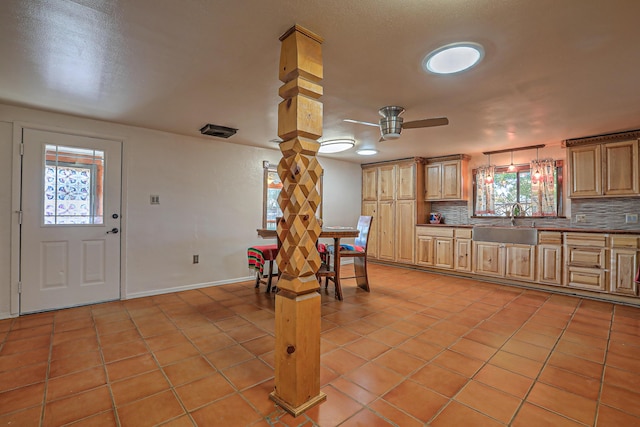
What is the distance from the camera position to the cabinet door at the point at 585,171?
398 centimetres

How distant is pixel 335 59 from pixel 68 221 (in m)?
3.50

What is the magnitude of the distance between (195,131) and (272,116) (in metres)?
1.31

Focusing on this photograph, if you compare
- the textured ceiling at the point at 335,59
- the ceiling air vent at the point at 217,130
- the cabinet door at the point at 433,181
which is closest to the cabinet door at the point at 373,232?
the cabinet door at the point at 433,181

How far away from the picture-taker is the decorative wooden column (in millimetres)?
1617

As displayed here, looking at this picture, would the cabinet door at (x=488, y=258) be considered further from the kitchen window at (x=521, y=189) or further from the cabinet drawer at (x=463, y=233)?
the kitchen window at (x=521, y=189)

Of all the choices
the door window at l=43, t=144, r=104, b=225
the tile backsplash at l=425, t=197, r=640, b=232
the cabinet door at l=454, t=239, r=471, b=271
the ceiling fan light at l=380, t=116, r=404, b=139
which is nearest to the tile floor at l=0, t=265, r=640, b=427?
the door window at l=43, t=144, r=104, b=225

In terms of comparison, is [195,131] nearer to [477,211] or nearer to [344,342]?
[344,342]

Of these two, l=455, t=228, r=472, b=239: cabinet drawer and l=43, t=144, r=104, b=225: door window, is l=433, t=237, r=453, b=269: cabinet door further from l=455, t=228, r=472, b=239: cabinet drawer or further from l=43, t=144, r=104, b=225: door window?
l=43, t=144, r=104, b=225: door window

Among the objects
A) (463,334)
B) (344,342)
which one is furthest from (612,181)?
(344,342)

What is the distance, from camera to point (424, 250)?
557cm

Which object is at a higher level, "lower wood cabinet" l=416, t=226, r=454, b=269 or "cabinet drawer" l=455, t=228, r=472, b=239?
"cabinet drawer" l=455, t=228, r=472, b=239

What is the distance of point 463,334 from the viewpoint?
107 inches

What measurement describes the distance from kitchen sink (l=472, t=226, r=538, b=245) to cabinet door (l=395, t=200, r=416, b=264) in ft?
3.79

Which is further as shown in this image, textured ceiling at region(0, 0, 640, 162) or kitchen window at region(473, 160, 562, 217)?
kitchen window at region(473, 160, 562, 217)
